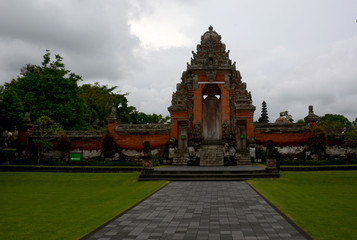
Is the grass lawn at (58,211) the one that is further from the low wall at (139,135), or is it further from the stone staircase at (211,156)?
the low wall at (139,135)

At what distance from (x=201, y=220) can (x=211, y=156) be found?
45.8 feet

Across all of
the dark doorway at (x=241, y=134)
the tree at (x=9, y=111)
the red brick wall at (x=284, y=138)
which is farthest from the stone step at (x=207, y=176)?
the tree at (x=9, y=111)

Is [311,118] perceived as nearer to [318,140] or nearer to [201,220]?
[318,140]

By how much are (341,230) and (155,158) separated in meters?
17.1

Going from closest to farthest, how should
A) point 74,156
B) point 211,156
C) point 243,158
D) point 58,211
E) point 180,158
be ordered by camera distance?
1. point 58,211
2. point 211,156
3. point 243,158
4. point 180,158
5. point 74,156

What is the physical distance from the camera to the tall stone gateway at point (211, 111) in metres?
20.5

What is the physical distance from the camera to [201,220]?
20.1ft

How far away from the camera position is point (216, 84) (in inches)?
878

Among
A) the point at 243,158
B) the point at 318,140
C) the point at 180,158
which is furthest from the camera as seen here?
the point at 318,140

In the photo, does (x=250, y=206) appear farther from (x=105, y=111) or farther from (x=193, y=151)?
(x=105, y=111)

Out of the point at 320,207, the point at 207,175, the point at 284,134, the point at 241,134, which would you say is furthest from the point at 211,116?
the point at 320,207

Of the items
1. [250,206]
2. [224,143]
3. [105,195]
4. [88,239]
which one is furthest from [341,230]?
[224,143]

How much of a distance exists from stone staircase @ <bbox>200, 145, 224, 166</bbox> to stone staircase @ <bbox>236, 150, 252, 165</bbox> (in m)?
1.34

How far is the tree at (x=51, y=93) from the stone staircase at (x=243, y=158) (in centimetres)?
1689
